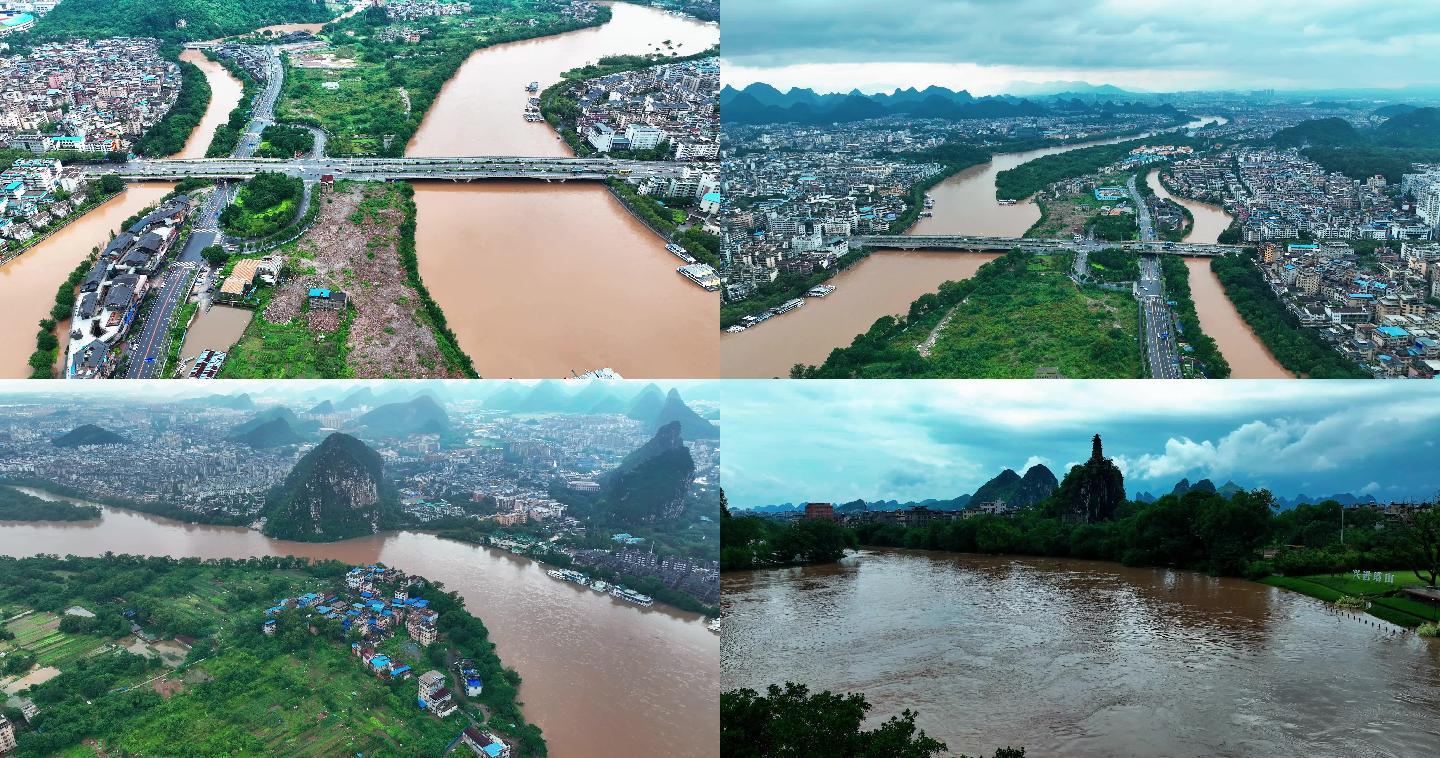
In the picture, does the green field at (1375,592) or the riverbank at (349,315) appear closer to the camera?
the green field at (1375,592)

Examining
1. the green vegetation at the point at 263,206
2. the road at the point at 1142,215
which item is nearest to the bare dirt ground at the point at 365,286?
the green vegetation at the point at 263,206

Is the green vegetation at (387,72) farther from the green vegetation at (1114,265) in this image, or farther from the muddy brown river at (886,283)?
the green vegetation at (1114,265)

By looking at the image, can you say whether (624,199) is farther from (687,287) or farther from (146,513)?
(146,513)

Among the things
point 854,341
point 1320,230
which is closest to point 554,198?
point 854,341

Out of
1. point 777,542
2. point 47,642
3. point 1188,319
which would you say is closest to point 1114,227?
point 1188,319

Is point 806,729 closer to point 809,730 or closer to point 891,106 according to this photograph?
point 809,730
